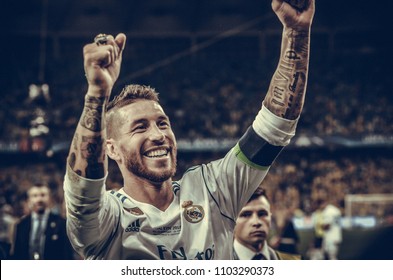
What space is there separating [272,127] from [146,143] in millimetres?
537

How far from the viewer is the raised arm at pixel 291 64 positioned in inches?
103

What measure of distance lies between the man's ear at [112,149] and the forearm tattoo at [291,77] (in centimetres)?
68

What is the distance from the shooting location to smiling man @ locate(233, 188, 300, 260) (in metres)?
3.28

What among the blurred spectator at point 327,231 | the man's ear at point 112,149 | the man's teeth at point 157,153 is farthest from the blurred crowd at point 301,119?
the man's teeth at point 157,153

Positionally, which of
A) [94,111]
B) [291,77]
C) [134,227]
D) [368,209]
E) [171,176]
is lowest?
[134,227]

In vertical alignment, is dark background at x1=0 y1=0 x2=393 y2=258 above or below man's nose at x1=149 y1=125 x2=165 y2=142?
above

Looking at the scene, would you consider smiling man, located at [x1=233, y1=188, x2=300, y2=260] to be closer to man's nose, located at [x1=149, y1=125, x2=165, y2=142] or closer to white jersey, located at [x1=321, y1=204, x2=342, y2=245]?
man's nose, located at [x1=149, y1=125, x2=165, y2=142]

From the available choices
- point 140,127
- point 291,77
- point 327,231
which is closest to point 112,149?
point 140,127

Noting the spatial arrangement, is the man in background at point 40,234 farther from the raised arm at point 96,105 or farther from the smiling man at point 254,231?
the raised arm at point 96,105

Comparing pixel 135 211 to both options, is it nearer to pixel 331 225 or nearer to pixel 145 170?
pixel 145 170

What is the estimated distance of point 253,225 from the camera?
3.32 metres

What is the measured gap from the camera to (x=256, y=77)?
1060 cm

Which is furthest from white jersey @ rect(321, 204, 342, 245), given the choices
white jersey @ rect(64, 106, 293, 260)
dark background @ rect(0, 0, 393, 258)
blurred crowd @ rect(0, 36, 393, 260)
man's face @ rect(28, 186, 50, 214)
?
white jersey @ rect(64, 106, 293, 260)

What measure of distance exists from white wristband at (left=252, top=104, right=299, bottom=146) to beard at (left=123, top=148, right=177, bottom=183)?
0.40 metres
